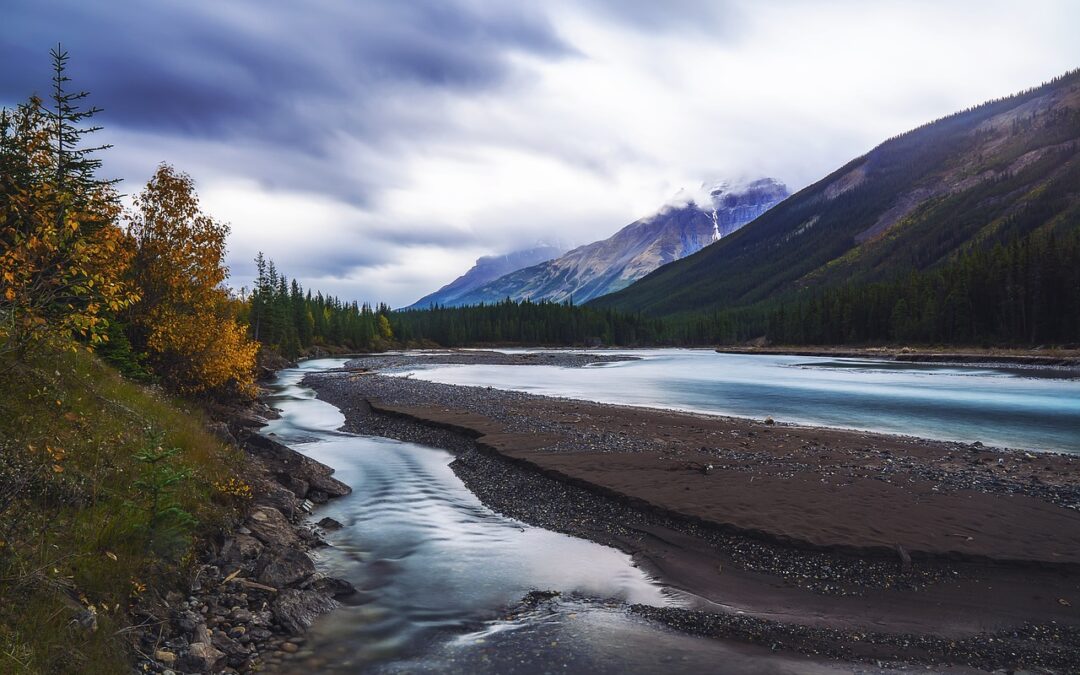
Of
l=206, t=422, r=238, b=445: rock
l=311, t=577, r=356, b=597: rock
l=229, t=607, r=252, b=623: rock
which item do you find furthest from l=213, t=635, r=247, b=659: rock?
l=206, t=422, r=238, b=445: rock

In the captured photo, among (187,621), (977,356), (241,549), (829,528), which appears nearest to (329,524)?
(241,549)

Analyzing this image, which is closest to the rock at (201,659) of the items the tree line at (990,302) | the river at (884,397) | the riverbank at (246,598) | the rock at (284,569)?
the riverbank at (246,598)

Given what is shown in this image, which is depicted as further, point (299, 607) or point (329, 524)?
point (329, 524)

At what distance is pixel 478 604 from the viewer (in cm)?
1162

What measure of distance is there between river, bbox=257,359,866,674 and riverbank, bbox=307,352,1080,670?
0.84m

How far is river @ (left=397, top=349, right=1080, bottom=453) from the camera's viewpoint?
3331 centimetres

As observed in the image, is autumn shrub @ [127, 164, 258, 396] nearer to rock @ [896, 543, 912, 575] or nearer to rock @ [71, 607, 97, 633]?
rock @ [71, 607, 97, 633]

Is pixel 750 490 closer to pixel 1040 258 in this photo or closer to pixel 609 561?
pixel 609 561

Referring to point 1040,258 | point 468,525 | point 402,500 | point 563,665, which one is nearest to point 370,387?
point 402,500

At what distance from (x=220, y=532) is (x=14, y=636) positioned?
21.6 feet

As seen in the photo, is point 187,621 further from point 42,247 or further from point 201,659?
point 42,247

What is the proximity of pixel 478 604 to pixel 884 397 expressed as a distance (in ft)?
161

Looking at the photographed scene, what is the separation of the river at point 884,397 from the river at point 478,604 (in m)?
26.7

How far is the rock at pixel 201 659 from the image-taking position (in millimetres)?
7973
